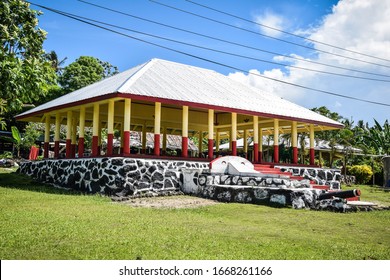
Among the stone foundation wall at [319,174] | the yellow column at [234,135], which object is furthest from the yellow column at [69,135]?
the stone foundation wall at [319,174]

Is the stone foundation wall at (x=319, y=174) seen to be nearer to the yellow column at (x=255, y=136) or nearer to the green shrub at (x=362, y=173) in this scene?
the yellow column at (x=255, y=136)

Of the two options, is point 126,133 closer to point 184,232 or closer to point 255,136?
point 255,136

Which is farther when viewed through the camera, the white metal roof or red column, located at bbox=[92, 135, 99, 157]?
red column, located at bbox=[92, 135, 99, 157]

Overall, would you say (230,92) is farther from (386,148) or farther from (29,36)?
(386,148)

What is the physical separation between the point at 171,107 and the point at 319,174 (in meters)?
7.71

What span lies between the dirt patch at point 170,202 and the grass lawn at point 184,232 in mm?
659

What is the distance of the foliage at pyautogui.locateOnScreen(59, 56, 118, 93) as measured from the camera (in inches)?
1506

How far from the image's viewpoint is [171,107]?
1981cm

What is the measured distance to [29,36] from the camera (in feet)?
24.0

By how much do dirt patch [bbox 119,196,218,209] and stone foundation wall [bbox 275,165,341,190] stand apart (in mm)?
6929

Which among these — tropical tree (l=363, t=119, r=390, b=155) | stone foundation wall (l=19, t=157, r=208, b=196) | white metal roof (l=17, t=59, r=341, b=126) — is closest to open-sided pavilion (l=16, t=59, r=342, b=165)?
white metal roof (l=17, t=59, r=341, b=126)

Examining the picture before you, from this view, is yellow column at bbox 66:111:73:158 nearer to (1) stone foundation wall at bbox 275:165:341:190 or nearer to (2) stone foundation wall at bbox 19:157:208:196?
(2) stone foundation wall at bbox 19:157:208:196

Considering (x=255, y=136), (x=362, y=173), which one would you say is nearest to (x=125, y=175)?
(x=255, y=136)
